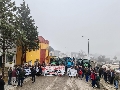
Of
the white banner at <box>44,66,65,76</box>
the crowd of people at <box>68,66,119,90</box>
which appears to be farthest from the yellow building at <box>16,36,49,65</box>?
the crowd of people at <box>68,66,119,90</box>

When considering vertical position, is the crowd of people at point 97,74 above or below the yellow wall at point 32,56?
below

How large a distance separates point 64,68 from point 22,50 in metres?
12.1

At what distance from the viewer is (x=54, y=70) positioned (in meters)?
33.9

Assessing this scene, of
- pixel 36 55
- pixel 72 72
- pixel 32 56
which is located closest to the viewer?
pixel 72 72

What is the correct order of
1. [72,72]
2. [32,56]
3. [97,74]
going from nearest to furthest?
[97,74], [72,72], [32,56]

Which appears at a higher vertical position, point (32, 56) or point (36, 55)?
point (36, 55)

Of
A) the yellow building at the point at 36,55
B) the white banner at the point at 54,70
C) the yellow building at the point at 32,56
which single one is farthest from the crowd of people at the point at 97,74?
the yellow building at the point at 36,55

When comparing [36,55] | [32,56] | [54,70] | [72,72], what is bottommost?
[72,72]

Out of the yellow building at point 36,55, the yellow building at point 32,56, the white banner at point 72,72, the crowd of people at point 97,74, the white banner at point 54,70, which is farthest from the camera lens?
the yellow building at point 36,55

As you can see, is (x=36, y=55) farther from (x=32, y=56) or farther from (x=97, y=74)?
(x=97, y=74)

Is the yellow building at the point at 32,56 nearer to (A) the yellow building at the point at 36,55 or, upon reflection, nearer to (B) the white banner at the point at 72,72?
(A) the yellow building at the point at 36,55

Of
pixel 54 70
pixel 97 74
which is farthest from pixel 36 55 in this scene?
pixel 97 74

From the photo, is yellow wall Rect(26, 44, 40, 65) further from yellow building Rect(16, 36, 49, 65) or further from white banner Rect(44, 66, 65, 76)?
white banner Rect(44, 66, 65, 76)

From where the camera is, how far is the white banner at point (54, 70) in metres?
33.6
